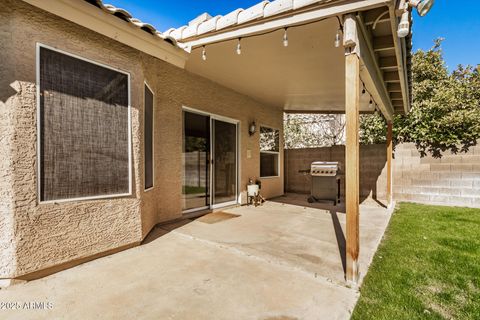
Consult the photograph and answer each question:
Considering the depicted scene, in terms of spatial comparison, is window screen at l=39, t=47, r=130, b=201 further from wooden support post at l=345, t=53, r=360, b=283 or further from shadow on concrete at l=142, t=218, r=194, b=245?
wooden support post at l=345, t=53, r=360, b=283

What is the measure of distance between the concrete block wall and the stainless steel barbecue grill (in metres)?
2.29

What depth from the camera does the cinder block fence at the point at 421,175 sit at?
695 centimetres

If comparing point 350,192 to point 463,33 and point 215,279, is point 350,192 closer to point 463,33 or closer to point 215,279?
point 215,279

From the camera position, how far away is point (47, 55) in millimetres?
2734

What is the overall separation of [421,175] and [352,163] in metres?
6.69

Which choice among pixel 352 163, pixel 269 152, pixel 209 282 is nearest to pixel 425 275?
pixel 352 163

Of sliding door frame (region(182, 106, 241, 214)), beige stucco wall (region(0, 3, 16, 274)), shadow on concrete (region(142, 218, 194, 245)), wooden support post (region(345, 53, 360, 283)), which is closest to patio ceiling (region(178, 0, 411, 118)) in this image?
wooden support post (region(345, 53, 360, 283))

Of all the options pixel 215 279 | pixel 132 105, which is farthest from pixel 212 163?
pixel 215 279

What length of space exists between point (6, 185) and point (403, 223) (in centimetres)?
668

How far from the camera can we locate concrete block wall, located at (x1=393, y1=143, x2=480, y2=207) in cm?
691

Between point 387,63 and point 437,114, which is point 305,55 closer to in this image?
point 387,63

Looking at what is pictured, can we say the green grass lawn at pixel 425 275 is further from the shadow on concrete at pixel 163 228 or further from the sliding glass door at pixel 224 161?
the sliding glass door at pixel 224 161

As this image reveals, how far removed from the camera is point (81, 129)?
302 cm

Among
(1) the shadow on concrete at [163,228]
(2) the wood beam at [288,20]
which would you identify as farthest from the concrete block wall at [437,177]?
(1) the shadow on concrete at [163,228]
